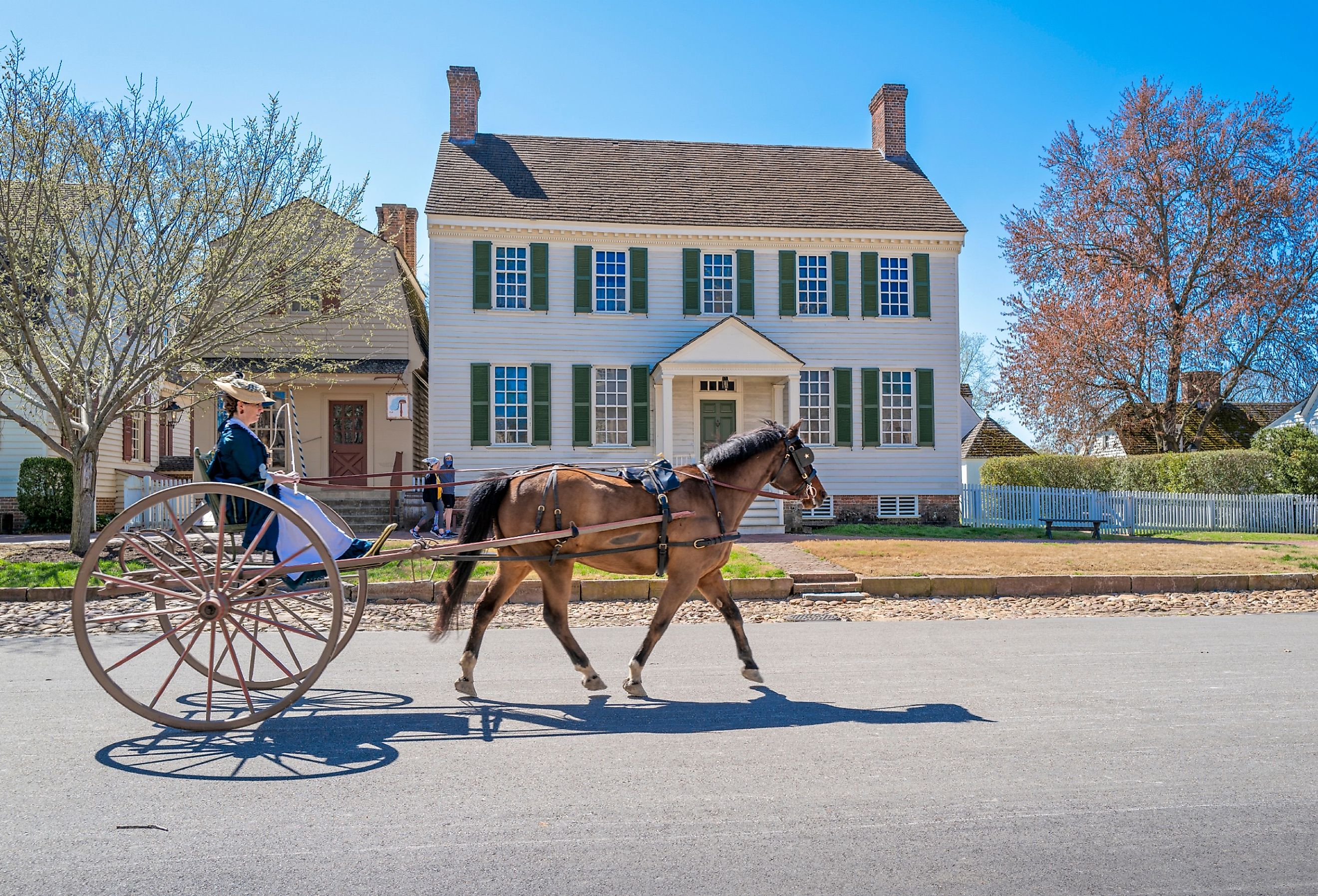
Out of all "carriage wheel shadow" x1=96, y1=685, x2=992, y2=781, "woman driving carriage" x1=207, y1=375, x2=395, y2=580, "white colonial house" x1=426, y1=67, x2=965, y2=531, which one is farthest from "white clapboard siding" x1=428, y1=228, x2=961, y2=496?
"carriage wheel shadow" x1=96, y1=685, x2=992, y2=781

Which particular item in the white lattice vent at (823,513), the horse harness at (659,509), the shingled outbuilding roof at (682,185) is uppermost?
the shingled outbuilding roof at (682,185)

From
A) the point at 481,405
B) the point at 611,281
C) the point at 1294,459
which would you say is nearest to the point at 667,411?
the point at 611,281

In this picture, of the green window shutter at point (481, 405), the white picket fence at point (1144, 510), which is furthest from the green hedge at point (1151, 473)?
the green window shutter at point (481, 405)

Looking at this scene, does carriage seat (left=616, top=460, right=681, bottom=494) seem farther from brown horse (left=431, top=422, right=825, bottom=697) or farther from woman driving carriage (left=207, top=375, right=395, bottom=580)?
woman driving carriage (left=207, top=375, right=395, bottom=580)

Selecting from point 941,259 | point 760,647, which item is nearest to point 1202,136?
point 941,259

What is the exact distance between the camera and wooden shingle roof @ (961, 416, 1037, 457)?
43.3 meters

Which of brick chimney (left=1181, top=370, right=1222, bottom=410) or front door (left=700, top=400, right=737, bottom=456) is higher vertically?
brick chimney (left=1181, top=370, right=1222, bottom=410)

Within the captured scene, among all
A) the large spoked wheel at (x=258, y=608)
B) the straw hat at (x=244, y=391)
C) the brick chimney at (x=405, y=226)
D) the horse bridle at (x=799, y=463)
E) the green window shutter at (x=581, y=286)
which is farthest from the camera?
the brick chimney at (x=405, y=226)

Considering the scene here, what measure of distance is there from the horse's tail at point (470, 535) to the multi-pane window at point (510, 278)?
17.0 meters

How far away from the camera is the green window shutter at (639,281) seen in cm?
2345

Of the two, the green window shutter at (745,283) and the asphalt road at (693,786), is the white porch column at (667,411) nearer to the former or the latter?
the green window shutter at (745,283)

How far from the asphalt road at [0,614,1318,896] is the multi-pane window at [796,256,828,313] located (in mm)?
17664

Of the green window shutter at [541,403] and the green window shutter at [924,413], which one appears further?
the green window shutter at [924,413]

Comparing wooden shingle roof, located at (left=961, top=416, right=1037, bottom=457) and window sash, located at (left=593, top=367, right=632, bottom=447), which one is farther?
wooden shingle roof, located at (left=961, top=416, right=1037, bottom=457)
